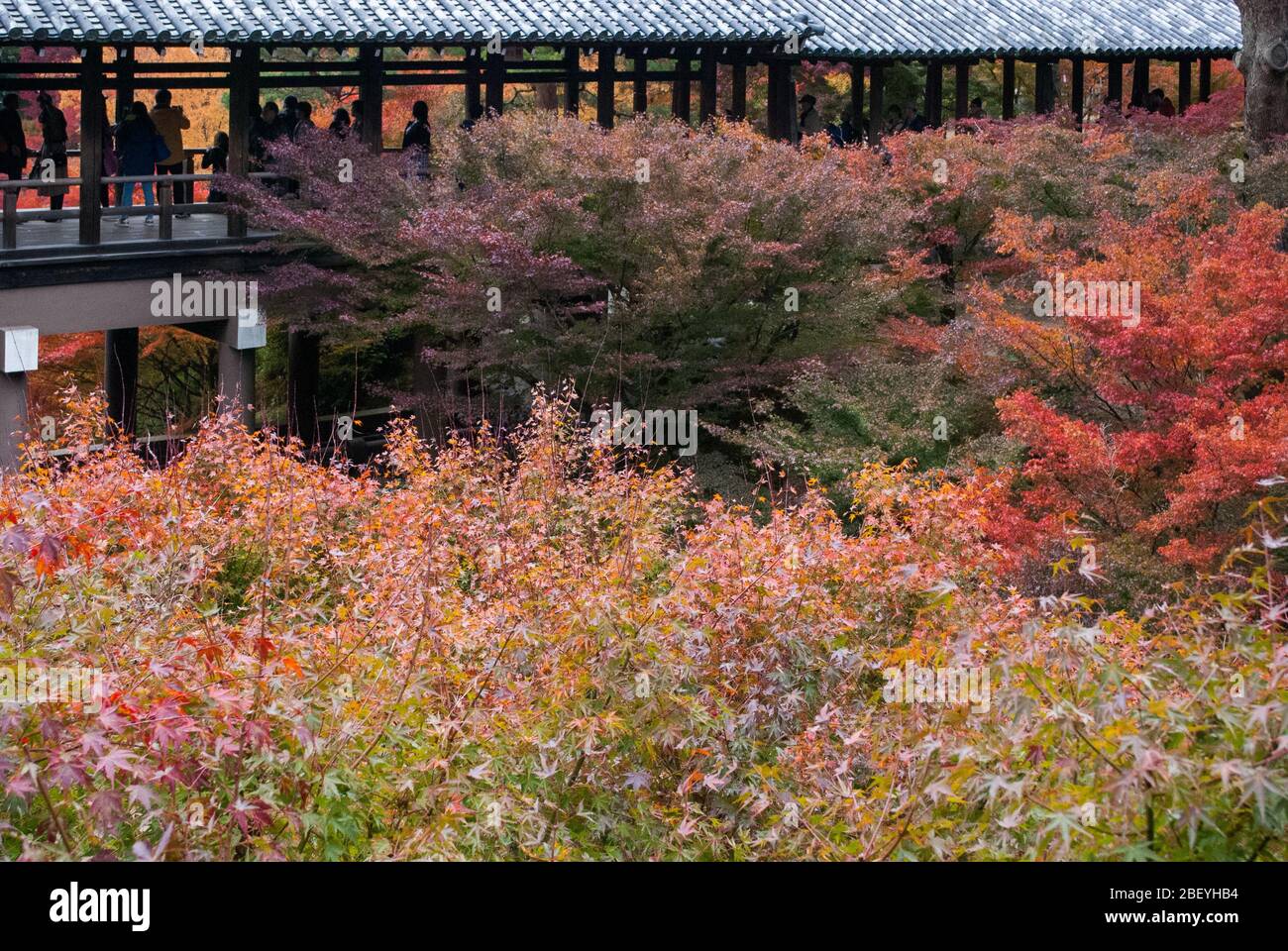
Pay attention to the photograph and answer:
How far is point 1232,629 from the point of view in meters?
3.64

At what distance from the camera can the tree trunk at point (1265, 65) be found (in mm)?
15375

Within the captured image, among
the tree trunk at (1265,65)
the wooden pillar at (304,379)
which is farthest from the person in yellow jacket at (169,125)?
the tree trunk at (1265,65)

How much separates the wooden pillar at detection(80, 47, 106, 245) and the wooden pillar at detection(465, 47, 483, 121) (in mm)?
5140

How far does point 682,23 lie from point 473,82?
268cm

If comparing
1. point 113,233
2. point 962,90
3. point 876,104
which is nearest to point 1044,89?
point 962,90

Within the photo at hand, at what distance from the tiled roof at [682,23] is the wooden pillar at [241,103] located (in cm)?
73

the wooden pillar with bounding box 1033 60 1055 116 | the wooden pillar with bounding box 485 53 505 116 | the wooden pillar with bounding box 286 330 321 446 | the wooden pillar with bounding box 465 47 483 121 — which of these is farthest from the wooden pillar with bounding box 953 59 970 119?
the wooden pillar with bounding box 286 330 321 446

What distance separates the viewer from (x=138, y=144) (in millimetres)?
15594

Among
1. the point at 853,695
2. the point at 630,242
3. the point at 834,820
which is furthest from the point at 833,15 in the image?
the point at 834,820

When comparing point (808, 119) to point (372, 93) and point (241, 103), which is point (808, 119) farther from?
point (241, 103)

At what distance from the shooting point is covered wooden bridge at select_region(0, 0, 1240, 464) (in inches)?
549

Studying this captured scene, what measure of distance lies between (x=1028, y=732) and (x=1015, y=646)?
0.75 meters

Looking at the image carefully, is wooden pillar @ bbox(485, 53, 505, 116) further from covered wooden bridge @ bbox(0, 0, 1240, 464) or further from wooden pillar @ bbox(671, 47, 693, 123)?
wooden pillar @ bbox(671, 47, 693, 123)

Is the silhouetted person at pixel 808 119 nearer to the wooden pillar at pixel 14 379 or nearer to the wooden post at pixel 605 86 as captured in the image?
the wooden post at pixel 605 86
